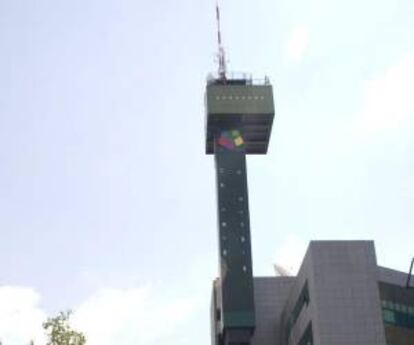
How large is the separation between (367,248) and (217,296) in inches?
2119

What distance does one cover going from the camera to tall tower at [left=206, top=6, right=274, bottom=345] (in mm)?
133250

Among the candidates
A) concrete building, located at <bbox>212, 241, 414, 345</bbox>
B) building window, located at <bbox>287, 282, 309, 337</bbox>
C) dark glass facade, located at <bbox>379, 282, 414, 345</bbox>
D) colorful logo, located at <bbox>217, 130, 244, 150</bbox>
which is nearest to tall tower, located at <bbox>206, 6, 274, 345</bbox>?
colorful logo, located at <bbox>217, 130, 244, 150</bbox>

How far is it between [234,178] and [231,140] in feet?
28.8

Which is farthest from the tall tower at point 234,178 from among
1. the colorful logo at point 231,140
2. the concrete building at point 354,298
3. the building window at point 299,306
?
the concrete building at point 354,298

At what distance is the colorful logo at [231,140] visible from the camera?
149 m

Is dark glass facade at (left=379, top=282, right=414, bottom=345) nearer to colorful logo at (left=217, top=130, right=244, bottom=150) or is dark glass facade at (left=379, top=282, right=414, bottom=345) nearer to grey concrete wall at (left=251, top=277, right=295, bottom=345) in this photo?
grey concrete wall at (left=251, top=277, right=295, bottom=345)

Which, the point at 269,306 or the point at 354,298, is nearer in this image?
the point at 354,298

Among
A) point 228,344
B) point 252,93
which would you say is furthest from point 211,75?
point 228,344

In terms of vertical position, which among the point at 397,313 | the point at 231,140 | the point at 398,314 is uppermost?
the point at 231,140

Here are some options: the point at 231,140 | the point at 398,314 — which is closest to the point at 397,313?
the point at 398,314

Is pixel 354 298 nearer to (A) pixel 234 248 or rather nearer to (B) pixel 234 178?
(A) pixel 234 248

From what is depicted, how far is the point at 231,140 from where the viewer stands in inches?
5906

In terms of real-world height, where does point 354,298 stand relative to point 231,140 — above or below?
below

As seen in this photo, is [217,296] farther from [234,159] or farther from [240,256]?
[234,159]
